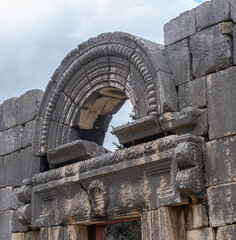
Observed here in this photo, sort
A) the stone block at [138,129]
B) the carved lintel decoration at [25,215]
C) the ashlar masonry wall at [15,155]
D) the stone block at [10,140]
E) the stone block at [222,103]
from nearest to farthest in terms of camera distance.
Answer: the stone block at [222,103] → the stone block at [138,129] → the carved lintel decoration at [25,215] → the ashlar masonry wall at [15,155] → the stone block at [10,140]

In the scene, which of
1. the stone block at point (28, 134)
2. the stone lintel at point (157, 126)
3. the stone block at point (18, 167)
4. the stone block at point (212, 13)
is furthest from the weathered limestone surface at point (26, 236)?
the stone block at point (212, 13)

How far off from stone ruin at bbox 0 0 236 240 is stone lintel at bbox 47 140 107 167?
0.02m

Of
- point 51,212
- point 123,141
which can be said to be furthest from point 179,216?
point 51,212

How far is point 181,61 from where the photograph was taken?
7523 mm

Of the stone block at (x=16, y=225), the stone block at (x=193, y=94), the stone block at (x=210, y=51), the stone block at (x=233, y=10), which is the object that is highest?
the stone block at (x=233, y=10)

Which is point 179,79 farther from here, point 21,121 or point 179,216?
point 21,121

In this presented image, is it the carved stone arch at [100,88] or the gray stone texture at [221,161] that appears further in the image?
the carved stone arch at [100,88]

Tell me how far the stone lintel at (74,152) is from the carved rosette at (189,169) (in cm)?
183

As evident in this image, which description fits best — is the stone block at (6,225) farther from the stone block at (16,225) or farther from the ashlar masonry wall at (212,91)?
the ashlar masonry wall at (212,91)

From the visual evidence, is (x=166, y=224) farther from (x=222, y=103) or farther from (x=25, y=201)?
(x=25, y=201)

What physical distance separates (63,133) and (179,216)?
2712 millimetres

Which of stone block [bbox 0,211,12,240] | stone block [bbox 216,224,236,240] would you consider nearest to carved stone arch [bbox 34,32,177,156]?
stone block [bbox 0,211,12,240]

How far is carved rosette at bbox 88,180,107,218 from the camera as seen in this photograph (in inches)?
308

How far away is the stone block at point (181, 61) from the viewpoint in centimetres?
743
